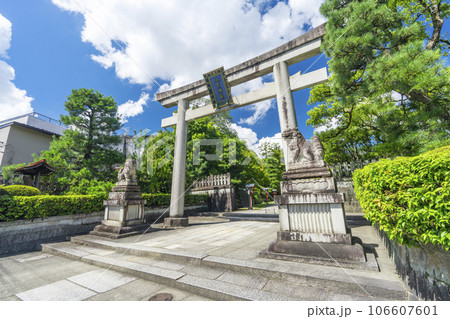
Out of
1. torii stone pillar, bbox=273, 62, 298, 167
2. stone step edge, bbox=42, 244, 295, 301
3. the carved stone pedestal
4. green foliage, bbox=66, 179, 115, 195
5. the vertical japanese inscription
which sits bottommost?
stone step edge, bbox=42, 244, 295, 301

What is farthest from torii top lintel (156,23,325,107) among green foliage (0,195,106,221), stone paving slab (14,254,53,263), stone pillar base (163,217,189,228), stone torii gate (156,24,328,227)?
stone paving slab (14,254,53,263)

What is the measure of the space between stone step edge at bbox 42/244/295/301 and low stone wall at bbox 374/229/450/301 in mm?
1397

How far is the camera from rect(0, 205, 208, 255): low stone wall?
5.32m

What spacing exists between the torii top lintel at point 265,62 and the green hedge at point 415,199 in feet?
19.8

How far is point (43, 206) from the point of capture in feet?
19.6

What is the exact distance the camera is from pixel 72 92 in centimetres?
1118

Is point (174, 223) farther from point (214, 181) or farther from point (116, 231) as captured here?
point (214, 181)

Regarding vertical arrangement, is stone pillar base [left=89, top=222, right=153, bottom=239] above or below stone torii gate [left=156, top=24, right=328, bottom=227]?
below

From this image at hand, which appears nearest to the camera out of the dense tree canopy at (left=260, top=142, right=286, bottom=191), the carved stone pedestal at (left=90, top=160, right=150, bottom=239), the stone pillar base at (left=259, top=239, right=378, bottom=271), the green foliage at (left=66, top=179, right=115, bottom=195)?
the stone pillar base at (left=259, top=239, right=378, bottom=271)

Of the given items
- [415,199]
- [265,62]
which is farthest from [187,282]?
[265,62]

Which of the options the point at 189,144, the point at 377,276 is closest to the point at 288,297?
the point at 377,276

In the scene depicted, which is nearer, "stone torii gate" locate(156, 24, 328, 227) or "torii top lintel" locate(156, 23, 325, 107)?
"stone torii gate" locate(156, 24, 328, 227)

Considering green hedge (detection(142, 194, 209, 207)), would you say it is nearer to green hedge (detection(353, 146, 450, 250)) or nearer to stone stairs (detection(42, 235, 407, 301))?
stone stairs (detection(42, 235, 407, 301))

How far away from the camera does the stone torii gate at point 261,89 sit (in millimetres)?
6403
